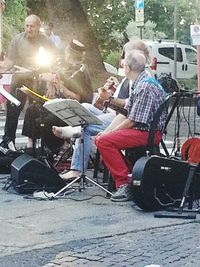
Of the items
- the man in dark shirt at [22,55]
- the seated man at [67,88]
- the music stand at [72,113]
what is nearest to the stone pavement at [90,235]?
the music stand at [72,113]

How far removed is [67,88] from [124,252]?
3747mm

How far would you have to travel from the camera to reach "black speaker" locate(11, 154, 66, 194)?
8.00 meters

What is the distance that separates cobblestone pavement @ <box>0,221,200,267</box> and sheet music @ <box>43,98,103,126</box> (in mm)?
1893

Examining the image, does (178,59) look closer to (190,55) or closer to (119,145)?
(190,55)

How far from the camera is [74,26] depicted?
2138 cm

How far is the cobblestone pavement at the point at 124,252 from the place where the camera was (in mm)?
5359

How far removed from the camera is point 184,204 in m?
7.13

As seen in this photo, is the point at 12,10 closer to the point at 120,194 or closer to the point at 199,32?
the point at 199,32

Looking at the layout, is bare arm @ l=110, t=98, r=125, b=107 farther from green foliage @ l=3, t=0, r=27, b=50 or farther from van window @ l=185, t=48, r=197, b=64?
van window @ l=185, t=48, r=197, b=64

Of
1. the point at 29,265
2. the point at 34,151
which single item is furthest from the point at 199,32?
the point at 29,265

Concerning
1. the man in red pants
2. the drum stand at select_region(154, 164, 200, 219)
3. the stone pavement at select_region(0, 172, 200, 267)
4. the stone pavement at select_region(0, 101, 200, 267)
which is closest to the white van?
the man in red pants

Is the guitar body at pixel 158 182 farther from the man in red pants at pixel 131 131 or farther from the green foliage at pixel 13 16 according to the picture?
the green foliage at pixel 13 16

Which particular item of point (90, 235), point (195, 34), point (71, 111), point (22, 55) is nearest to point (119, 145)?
point (71, 111)

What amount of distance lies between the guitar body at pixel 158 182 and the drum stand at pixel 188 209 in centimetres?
8
